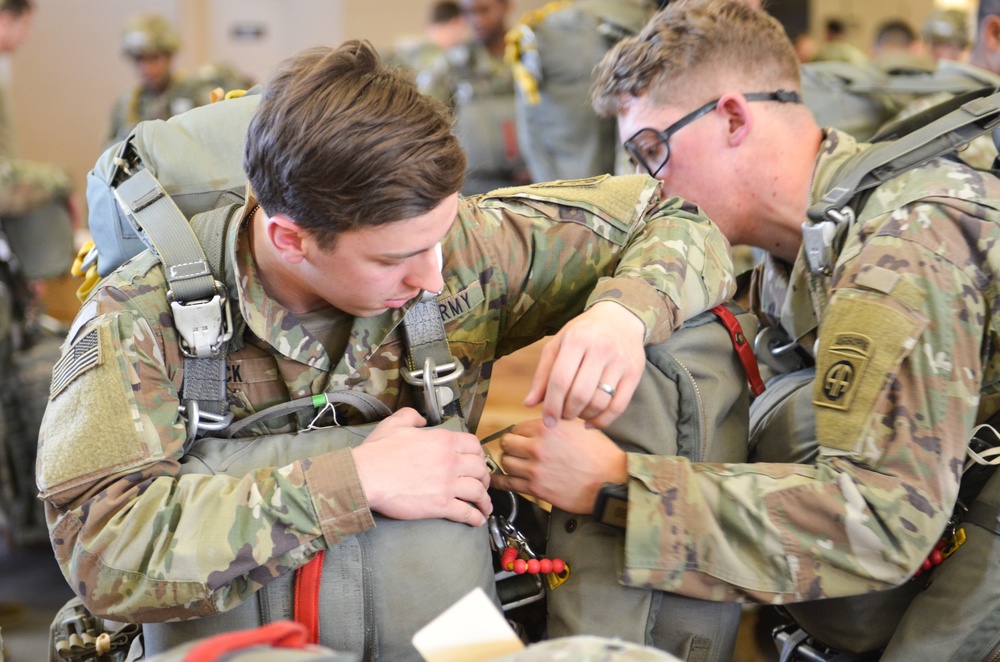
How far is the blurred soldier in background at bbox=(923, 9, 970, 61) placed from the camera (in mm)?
5887

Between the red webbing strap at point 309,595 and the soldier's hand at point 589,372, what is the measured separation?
1.19 ft

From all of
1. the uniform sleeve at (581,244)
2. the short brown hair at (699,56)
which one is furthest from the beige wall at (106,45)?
the uniform sleeve at (581,244)

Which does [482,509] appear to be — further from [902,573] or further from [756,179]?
[756,179]

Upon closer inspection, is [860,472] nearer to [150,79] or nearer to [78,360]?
[78,360]

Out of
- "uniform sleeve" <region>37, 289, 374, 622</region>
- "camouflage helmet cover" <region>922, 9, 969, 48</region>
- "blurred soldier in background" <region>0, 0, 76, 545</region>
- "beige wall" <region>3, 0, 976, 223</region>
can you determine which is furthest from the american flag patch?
"beige wall" <region>3, 0, 976, 223</region>

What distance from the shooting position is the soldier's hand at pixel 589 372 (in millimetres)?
1340

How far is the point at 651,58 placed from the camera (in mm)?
1926

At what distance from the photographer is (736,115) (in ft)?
6.25

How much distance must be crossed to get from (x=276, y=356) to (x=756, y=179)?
100 centimetres

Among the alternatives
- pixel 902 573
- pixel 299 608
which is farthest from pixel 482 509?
pixel 902 573

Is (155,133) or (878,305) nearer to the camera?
(878,305)

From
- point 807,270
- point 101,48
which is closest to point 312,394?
point 807,270

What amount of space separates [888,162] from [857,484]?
22.4 inches

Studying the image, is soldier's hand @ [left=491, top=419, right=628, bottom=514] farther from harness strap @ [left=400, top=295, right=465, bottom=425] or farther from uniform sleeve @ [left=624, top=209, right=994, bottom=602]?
harness strap @ [left=400, top=295, right=465, bottom=425]
